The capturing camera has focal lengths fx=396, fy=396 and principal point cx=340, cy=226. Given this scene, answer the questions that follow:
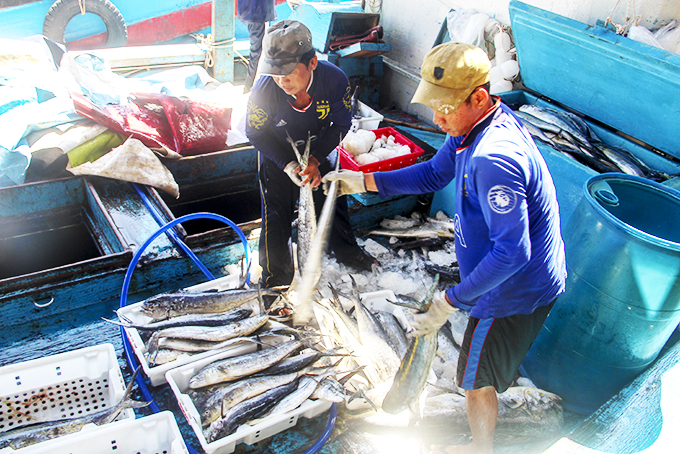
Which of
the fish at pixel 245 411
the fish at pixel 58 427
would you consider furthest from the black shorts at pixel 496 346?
the fish at pixel 58 427

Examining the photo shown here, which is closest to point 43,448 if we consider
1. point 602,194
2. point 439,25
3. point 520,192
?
point 520,192

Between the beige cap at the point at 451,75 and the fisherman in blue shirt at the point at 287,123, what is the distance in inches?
47.3

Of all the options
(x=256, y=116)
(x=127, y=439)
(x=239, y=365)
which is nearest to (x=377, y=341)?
(x=239, y=365)

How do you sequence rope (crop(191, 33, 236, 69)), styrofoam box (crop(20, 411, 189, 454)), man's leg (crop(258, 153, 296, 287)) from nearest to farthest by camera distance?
1. styrofoam box (crop(20, 411, 189, 454))
2. man's leg (crop(258, 153, 296, 287))
3. rope (crop(191, 33, 236, 69))

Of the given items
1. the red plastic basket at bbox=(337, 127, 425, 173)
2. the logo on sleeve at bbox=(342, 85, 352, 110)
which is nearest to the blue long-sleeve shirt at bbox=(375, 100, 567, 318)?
the logo on sleeve at bbox=(342, 85, 352, 110)

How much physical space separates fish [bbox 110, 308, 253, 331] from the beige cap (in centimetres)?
189

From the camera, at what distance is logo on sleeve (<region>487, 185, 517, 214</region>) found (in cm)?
168

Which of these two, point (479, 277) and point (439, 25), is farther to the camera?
point (439, 25)

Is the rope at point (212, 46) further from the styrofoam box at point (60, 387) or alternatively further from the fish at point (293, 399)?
the fish at point (293, 399)

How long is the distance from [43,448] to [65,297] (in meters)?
1.42

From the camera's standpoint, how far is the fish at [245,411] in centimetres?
218

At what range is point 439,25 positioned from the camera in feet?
18.0

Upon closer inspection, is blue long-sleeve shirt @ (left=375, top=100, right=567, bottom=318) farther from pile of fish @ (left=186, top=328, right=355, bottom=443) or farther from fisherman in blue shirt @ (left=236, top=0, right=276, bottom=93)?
fisherman in blue shirt @ (left=236, top=0, right=276, bottom=93)

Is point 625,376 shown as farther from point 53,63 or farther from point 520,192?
point 53,63
